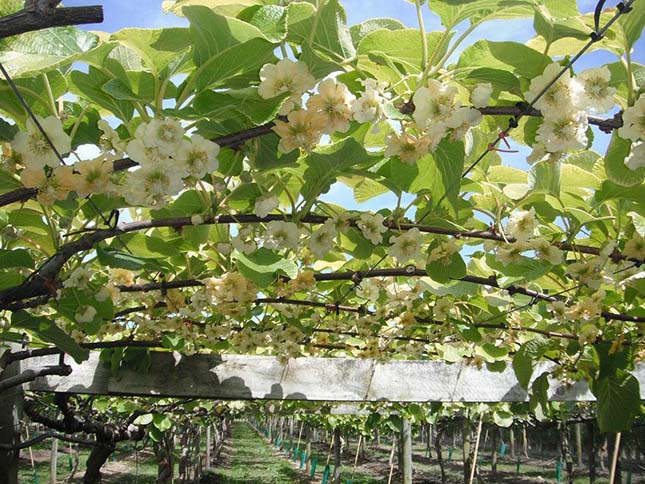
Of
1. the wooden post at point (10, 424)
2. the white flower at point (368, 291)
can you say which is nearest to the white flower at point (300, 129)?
the white flower at point (368, 291)

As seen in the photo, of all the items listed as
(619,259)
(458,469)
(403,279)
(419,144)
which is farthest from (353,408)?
(458,469)

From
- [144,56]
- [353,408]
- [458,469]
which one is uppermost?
[144,56]

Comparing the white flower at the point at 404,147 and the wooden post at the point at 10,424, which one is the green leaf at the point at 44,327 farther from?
the white flower at the point at 404,147

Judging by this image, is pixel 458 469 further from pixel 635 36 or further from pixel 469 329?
pixel 635 36

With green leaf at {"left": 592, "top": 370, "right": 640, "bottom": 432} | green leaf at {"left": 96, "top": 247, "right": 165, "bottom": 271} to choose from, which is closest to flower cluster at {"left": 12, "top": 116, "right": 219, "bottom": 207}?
green leaf at {"left": 96, "top": 247, "right": 165, "bottom": 271}

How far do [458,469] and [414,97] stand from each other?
21251mm

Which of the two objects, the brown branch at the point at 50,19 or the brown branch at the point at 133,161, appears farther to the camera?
the brown branch at the point at 133,161

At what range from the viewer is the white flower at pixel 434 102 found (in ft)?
3.02

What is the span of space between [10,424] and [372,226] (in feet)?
7.53

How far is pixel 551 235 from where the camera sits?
5.56 ft

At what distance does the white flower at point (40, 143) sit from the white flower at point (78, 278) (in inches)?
26.7

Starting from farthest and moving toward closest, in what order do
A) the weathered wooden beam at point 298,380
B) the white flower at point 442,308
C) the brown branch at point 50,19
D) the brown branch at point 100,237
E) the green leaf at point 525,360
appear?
the weathered wooden beam at point 298,380
the green leaf at point 525,360
the white flower at point 442,308
the brown branch at point 100,237
the brown branch at point 50,19

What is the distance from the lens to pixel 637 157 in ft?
3.38

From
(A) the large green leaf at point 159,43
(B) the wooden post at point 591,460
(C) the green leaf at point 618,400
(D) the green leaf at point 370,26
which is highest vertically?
(D) the green leaf at point 370,26
